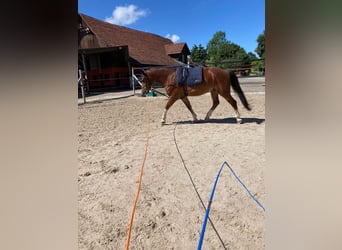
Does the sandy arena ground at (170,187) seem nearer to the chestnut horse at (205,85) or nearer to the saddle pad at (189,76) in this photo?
the chestnut horse at (205,85)

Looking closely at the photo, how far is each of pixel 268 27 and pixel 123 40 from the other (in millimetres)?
16284

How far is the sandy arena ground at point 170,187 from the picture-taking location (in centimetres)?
129

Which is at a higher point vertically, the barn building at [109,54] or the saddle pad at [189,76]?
the barn building at [109,54]

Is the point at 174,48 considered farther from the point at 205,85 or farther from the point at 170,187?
the point at 170,187

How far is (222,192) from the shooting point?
176cm

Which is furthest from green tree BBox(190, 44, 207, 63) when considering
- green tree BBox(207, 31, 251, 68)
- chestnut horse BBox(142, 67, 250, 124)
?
chestnut horse BBox(142, 67, 250, 124)

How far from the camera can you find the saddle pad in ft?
13.4

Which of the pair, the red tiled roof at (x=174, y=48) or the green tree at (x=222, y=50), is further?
the green tree at (x=222, y=50)

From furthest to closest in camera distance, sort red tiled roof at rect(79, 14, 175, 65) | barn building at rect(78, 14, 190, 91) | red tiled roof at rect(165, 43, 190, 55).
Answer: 1. red tiled roof at rect(165, 43, 190, 55)
2. red tiled roof at rect(79, 14, 175, 65)
3. barn building at rect(78, 14, 190, 91)

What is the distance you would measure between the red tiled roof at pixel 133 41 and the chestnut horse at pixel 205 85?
10.2 m

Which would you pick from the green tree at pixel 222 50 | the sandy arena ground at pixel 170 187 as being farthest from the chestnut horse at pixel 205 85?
the green tree at pixel 222 50

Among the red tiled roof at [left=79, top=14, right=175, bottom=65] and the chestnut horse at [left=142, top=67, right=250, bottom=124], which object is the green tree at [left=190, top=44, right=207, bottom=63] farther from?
the chestnut horse at [left=142, top=67, right=250, bottom=124]

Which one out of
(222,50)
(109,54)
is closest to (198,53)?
(222,50)

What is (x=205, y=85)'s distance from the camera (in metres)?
4.18
